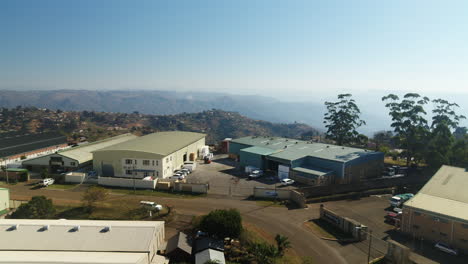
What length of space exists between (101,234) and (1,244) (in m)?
6.92

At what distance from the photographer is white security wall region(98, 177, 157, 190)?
135 ft

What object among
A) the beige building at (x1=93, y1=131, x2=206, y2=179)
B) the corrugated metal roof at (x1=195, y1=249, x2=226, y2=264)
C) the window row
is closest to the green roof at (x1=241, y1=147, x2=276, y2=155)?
the beige building at (x1=93, y1=131, x2=206, y2=179)

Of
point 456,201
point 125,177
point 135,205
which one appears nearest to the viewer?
point 456,201

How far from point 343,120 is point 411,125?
14.5 metres

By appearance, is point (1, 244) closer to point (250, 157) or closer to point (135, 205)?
point (135, 205)

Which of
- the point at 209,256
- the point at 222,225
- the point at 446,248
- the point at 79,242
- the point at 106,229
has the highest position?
the point at 106,229

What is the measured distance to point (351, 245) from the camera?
26.4m

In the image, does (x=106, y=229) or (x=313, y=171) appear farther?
(x=313, y=171)

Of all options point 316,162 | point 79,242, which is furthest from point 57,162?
point 316,162

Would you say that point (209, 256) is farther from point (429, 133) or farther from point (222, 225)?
point (429, 133)

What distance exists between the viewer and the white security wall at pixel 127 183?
4125 cm

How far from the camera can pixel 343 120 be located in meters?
64.0

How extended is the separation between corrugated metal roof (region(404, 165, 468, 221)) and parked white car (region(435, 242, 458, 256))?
2660 millimetres

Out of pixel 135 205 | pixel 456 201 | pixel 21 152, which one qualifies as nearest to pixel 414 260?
pixel 456 201
